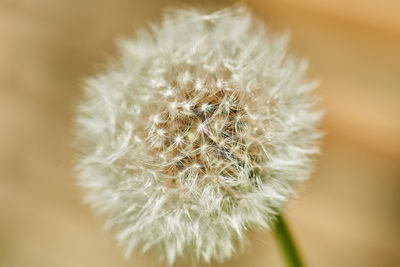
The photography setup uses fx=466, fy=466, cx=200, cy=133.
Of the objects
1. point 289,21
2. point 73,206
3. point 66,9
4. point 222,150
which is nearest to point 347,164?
point 289,21

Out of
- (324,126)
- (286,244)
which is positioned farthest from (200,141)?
(324,126)

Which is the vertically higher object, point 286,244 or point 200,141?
point 200,141

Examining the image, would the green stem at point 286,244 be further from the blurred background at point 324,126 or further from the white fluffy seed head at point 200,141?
the blurred background at point 324,126

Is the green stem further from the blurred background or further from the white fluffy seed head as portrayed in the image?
the blurred background

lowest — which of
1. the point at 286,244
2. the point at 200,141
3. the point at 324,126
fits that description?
the point at 286,244

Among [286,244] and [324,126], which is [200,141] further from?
[324,126]

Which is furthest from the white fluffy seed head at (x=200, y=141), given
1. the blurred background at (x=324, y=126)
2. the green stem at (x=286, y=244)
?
the blurred background at (x=324, y=126)
